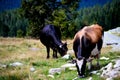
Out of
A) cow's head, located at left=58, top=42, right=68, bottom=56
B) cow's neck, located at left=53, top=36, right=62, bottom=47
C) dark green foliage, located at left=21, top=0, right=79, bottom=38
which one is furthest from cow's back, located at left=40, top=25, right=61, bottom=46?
dark green foliage, located at left=21, top=0, right=79, bottom=38

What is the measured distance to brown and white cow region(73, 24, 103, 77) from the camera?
15.9 m

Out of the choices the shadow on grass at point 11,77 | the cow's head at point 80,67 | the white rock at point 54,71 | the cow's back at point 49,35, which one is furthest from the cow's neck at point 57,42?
Result: the shadow on grass at point 11,77

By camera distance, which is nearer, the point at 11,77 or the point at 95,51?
the point at 11,77

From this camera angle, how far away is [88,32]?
17.9 metres

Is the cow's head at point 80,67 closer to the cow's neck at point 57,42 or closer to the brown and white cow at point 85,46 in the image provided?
the brown and white cow at point 85,46

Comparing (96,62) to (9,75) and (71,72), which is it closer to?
(71,72)

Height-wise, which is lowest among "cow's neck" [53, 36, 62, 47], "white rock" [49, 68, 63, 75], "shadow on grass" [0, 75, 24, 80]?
"cow's neck" [53, 36, 62, 47]

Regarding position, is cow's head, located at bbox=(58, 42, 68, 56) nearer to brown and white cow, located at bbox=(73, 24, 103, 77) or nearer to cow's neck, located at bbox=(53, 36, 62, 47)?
cow's neck, located at bbox=(53, 36, 62, 47)

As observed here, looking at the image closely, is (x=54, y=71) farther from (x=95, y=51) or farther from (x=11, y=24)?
(x=11, y=24)

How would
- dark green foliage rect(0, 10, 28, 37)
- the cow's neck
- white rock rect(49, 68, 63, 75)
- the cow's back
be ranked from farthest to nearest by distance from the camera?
dark green foliage rect(0, 10, 28, 37), the cow's back, the cow's neck, white rock rect(49, 68, 63, 75)

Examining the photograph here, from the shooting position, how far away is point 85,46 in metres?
16.9

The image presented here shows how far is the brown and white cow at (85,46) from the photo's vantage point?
15.9 metres

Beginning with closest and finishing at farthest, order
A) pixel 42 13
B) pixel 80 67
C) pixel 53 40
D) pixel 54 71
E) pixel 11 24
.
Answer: pixel 80 67 < pixel 54 71 < pixel 53 40 < pixel 42 13 < pixel 11 24

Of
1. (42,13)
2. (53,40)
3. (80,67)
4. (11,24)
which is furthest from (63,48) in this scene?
(11,24)
